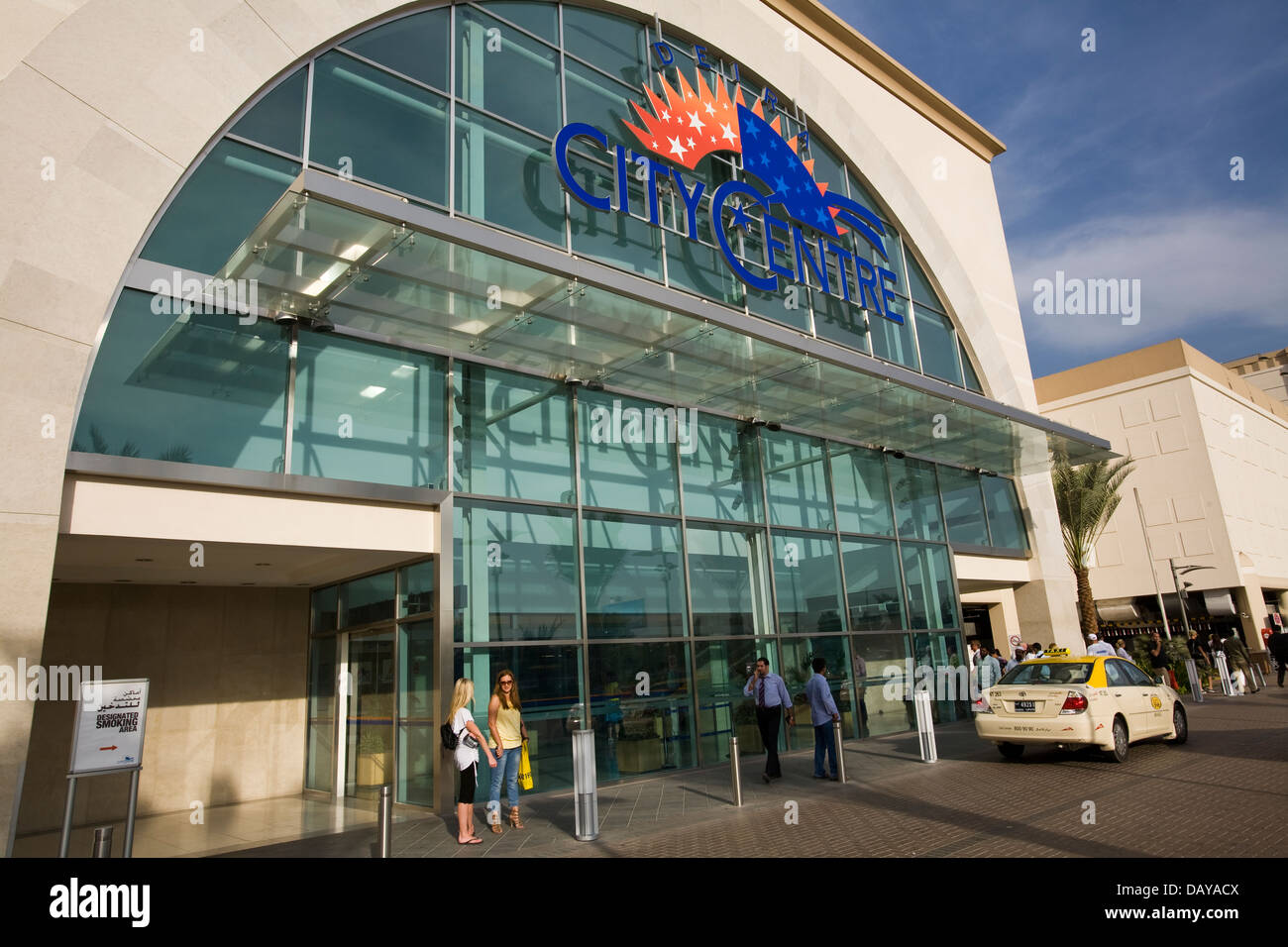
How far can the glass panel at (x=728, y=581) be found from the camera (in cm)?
1445

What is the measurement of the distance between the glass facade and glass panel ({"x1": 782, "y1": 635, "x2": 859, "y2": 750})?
6 centimetres

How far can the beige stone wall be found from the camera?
11.4 metres

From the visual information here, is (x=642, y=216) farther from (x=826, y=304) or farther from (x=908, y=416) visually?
(x=908, y=416)

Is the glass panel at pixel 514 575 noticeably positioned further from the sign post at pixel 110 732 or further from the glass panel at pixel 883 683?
the glass panel at pixel 883 683

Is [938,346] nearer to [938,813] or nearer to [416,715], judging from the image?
[938,813]

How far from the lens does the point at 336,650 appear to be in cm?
1312

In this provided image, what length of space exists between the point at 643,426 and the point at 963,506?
10.7 meters

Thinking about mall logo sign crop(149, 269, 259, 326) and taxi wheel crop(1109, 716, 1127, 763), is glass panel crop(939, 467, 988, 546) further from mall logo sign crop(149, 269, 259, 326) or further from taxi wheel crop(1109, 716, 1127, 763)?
mall logo sign crop(149, 269, 259, 326)

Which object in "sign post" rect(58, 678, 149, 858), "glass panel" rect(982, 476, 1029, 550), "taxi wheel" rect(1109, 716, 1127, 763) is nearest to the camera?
"sign post" rect(58, 678, 149, 858)

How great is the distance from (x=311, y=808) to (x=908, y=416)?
42.1 ft

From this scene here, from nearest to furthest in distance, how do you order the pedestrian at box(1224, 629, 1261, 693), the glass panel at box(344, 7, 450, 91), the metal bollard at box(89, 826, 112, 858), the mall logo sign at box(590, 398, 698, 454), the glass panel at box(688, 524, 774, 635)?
the metal bollard at box(89, 826, 112, 858)
the glass panel at box(344, 7, 450, 91)
the mall logo sign at box(590, 398, 698, 454)
the glass panel at box(688, 524, 774, 635)
the pedestrian at box(1224, 629, 1261, 693)

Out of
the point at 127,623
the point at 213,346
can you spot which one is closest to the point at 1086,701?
the point at 213,346

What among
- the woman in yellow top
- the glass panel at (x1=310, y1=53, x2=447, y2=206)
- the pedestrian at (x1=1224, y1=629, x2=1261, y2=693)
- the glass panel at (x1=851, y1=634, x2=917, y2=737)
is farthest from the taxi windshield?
the pedestrian at (x1=1224, y1=629, x2=1261, y2=693)

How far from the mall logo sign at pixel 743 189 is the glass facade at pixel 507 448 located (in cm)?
35
